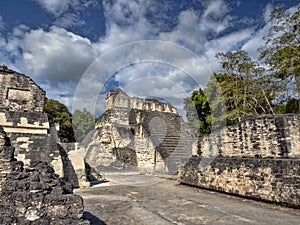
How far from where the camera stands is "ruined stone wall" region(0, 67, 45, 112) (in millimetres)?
12195

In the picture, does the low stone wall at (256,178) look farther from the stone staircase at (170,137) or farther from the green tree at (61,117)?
the green tree at (61,117)

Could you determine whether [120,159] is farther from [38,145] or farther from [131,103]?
[38,145]

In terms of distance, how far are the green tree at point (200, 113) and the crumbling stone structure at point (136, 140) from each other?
8.32ft

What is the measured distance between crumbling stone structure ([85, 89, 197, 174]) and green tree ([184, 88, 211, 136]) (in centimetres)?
254

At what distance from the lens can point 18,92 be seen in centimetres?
1256

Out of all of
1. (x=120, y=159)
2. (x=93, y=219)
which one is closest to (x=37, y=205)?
(x=93, y=219)

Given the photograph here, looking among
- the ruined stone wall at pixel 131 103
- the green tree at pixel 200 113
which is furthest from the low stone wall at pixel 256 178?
the ruined stone wall at pixel 131 103

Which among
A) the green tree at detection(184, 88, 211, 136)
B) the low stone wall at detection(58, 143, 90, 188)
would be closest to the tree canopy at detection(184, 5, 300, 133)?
the green tree at detection(184, 88, 211, 136)

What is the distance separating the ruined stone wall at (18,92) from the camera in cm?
1220

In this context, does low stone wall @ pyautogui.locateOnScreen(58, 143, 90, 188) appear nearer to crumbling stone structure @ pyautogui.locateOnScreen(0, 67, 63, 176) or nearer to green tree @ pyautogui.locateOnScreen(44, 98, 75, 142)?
crumbling stone structure @ pyautogui.locateOnScreen(0, 67, 63, 176)

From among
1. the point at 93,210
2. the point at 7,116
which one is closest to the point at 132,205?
the point at 93,210

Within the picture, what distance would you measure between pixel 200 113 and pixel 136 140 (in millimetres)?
9483

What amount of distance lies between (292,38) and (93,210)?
Answer: 12.2m

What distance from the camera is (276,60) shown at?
12211mm
